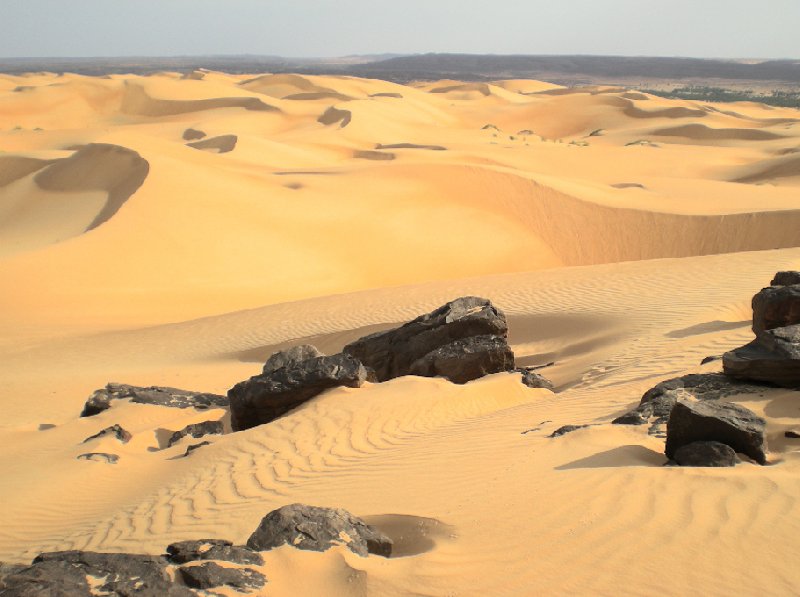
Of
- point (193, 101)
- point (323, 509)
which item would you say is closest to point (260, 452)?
point (323, 509)

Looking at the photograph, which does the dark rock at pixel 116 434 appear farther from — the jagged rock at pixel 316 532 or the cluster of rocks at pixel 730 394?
the cluster of rocks at pixel 730 394

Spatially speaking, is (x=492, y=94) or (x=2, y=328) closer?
(x=2, y=328)

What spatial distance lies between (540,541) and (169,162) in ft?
76.2

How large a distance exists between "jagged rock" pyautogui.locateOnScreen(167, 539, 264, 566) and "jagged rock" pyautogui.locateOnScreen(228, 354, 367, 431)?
14.2 ft

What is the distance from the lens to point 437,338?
32.6ft

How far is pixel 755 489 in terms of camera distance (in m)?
4.54

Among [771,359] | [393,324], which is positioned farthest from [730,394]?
[393,324]

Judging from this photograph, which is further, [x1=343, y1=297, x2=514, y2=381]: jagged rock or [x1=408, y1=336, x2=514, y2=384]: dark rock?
[x1=343, y1=297, x2=514, y2=381]: jagged rock

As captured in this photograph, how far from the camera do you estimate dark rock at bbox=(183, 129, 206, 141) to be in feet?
137

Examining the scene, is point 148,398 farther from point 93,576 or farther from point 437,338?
point 93,576

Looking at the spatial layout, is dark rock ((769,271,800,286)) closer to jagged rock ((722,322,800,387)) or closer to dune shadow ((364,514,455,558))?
jagged rock ((722,322,800,387))

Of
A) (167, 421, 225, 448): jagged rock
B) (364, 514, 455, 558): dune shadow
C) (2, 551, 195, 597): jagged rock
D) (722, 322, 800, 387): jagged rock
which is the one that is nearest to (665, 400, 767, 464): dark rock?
(722, 322, 800, 387): jagged rock

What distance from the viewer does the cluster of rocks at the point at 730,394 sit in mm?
5152

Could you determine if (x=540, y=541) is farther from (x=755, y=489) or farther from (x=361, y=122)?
(x=361, y=122)
